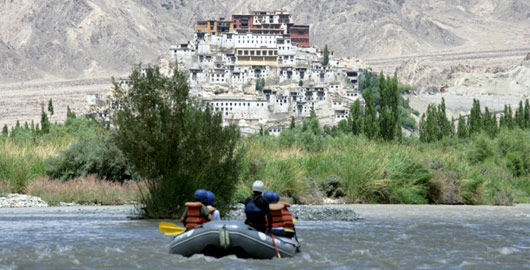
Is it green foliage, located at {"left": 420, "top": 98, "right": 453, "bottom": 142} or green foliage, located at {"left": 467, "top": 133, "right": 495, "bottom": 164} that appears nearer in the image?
green foliage, located at {"left": 467, "top": 133, "right": 495, "bottom": 164}

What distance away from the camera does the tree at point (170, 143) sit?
20.6 meters

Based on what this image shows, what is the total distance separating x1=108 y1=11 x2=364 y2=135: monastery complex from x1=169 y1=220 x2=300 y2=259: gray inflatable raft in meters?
122

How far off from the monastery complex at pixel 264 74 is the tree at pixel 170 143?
11590 centimetres

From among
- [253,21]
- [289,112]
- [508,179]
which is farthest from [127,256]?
[253,21]

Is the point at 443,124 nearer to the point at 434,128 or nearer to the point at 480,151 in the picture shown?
the point at 434,128

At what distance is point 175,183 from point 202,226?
5614mm

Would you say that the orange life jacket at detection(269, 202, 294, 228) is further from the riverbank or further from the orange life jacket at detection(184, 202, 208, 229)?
the riverbank

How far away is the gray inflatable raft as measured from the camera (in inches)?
580

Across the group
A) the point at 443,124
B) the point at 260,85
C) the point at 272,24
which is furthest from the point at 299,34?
the point at 443,124

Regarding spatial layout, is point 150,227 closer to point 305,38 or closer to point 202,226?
point 202,226

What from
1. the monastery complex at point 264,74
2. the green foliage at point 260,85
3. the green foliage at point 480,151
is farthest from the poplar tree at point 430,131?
the green foliage at point 260,85

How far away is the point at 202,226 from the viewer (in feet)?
49.1

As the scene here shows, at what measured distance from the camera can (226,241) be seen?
14711 millimetres

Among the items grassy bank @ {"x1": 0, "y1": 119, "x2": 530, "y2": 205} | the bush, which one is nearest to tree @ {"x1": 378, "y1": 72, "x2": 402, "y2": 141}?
grassy bank @ {"x1": 0, "y1": 119, "x2": 530, "y2": 205}
